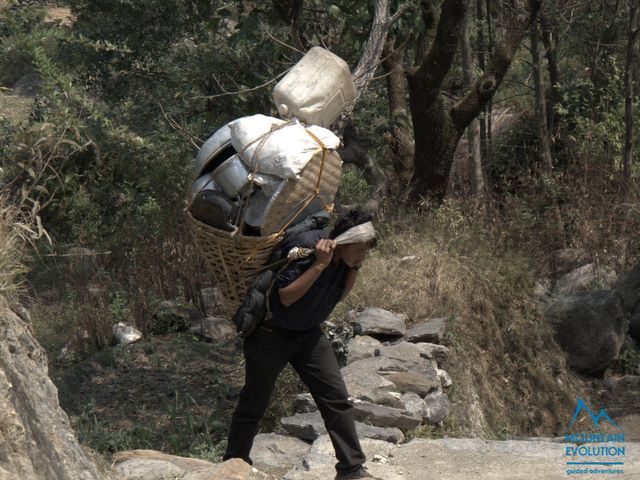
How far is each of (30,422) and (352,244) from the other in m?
1.63

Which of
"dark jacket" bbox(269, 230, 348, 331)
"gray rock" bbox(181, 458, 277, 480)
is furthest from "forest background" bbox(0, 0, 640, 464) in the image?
"dark jacket" bbox(269, 230, 348, 331)

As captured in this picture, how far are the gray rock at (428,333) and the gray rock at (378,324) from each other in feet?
0.22

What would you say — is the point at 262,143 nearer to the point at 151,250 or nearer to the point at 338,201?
the point at 151,250

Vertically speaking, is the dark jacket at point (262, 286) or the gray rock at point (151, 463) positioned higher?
the dark jacket at point (262, 286)

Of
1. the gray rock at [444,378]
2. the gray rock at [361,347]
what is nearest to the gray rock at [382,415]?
the gray rock at [361,347]

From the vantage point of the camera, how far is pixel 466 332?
25.4 feet

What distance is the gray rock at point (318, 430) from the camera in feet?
18.6

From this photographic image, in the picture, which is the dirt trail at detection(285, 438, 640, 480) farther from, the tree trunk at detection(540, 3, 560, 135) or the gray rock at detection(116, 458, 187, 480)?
the tree trunk at detection(540, 3, 560, 135)

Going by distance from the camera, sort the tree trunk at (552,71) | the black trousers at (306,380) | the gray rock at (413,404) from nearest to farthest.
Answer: the black trousers at (306,380) < the gray rock at (413,404) < the tree trunk at (552,71)

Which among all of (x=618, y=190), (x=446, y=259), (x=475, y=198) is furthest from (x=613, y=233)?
(x=446, y=259)

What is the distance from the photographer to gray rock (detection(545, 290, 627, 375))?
8859mm

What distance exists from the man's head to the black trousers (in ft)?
1.30

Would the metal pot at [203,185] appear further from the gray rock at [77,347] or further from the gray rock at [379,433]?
the gray rock at [77,347]

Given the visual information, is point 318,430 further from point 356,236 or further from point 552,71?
point 552,71
